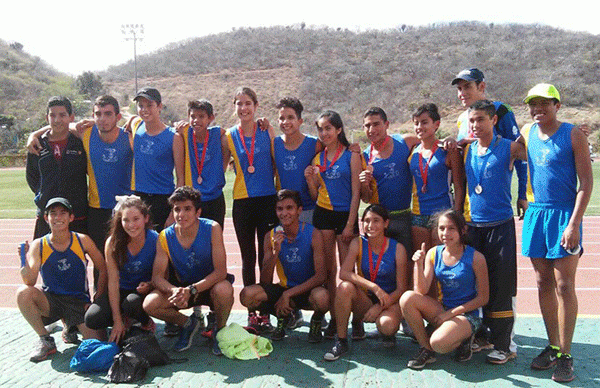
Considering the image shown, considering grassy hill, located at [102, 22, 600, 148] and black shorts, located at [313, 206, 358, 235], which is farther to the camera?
grassy hill, located at [102, 22, 600, 148]

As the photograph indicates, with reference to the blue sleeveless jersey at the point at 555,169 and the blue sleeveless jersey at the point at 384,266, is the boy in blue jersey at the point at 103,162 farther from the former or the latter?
the blue sleeveless jersey at the point at 555,169

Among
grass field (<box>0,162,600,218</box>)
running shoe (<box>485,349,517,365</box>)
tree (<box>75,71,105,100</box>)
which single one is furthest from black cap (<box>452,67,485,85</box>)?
tree (<box>75,71,105,100</box>)

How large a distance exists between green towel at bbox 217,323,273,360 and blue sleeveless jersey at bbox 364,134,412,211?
1.48 m

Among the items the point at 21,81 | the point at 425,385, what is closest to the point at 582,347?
the point at 425,385

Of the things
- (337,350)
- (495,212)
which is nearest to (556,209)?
(495,212)

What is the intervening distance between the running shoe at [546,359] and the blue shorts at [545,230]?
2.17ft

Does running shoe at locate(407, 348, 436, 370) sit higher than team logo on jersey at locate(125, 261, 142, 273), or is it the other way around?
team logo on jersey at locate(125, 261, 142, 273)

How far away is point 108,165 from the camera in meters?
5.08

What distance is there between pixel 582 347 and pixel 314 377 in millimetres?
2064

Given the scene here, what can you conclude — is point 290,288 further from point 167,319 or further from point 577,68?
point 577,68

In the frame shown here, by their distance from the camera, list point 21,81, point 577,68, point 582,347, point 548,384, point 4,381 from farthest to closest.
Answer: point 21,81, point 577,68, point 582,347, point 4,381, point 548,384

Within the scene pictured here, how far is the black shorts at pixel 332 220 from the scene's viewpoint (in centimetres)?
479

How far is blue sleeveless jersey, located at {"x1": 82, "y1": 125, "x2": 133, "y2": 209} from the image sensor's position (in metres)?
5.08

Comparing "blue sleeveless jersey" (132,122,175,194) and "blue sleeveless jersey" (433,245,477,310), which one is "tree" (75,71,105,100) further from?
"blue sleeveless jersey" (433,245,477,310)
